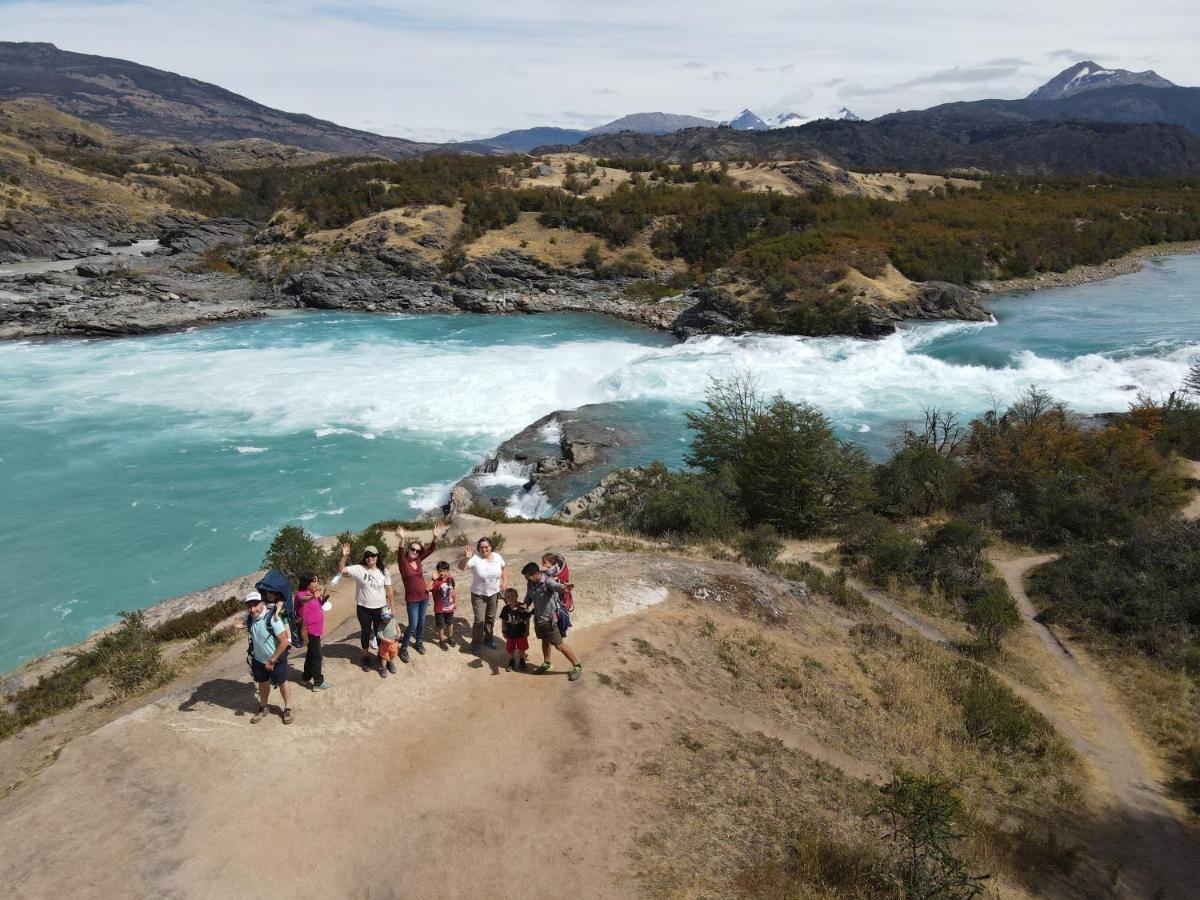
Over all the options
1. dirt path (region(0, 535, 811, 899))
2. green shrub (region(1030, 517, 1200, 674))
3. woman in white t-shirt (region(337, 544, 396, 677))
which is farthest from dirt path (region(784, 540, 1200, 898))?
woman in white t-shirt (region(337, 544, 396, 677))

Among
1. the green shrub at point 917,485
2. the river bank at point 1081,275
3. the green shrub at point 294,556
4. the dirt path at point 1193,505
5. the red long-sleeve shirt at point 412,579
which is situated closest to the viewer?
the red long-sleeve shirt at point 412,579

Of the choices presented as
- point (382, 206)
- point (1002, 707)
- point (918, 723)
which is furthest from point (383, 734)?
point (382, 206)

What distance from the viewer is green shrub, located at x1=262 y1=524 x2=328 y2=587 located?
1199cm

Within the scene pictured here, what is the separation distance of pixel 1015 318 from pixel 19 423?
50.9 m

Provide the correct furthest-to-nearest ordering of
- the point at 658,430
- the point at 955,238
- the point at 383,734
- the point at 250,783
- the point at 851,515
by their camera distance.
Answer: the point at 955,238
the point at 658,430
the point at 851,515
the point at 383,734
the point at 250,783

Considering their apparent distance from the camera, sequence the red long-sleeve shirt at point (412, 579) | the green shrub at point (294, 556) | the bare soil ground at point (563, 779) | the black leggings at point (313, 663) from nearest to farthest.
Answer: the bare soil ground at point (563, 779) → the black leggings at point (313, 663) → the red long-sleeve shirt at point (412, 579) → the green shrub at point (294, 556)

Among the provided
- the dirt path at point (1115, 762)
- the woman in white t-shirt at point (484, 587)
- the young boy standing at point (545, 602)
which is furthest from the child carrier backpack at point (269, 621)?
the dirt path at point (1115, 762)

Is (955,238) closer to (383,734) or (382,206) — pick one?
(382,206)

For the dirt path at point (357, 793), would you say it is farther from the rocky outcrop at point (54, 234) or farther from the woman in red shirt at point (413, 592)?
the rocky outcrop at point (54, 234)

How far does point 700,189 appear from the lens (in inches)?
2525

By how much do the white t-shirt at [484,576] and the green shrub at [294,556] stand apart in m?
4.52

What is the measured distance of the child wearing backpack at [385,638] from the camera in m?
8.21

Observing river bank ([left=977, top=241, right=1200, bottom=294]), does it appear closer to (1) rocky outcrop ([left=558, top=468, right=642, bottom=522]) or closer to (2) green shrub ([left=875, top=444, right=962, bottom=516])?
(2) green shrub ([left=875, top=444, right=962, bottom=516])

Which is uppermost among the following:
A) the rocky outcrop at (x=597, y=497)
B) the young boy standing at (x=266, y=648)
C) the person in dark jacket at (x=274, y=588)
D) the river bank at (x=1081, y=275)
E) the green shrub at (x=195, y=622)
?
the river bank at (x=1081, y=275)
